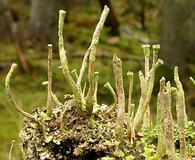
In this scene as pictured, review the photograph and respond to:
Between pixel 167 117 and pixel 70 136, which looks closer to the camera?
pixel 167 117

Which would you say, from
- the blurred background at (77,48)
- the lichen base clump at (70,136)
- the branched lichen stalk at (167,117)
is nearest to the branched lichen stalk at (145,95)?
the lichen base clump at (70,136)

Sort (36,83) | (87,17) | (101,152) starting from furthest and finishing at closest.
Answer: (87,17) → (36,83) → (101,152)

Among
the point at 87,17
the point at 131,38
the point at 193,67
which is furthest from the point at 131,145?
the point at 87,17

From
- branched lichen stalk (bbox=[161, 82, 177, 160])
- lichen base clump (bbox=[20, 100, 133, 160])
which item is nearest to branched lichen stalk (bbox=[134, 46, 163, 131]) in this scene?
lichen base clump (bbox=[20, 100, 133, 160])

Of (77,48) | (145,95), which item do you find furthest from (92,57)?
(77,48)

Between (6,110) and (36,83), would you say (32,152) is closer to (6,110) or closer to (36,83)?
(6,110)

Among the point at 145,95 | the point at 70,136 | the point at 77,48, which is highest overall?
the point at 77,48

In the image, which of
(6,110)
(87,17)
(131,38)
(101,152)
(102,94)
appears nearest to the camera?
(101,152)

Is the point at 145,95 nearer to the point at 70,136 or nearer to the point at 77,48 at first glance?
the point at 70,136
